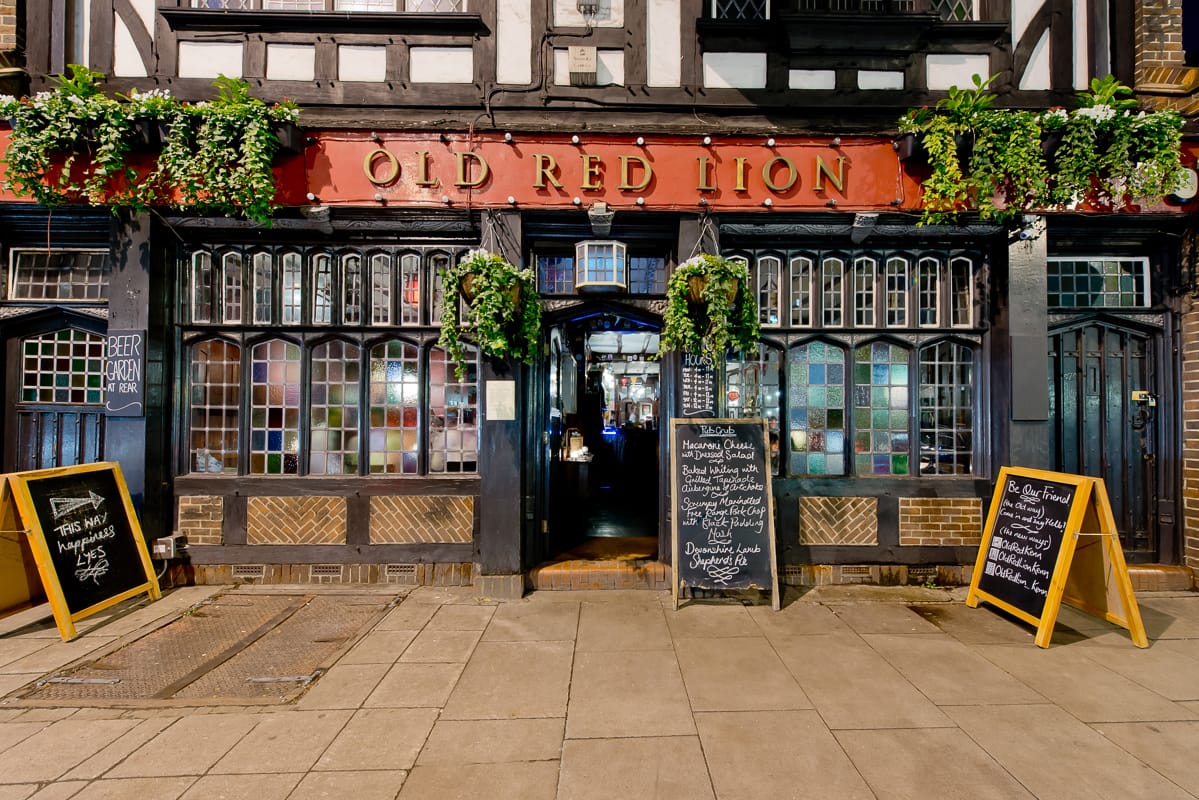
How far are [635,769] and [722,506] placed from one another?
2.91 metres

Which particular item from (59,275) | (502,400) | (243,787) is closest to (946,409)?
(502,400)

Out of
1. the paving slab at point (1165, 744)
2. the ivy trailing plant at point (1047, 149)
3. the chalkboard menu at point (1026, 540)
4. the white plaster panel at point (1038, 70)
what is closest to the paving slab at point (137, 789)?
the paving slab at point (1165, 744)

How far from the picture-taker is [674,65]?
593 cm

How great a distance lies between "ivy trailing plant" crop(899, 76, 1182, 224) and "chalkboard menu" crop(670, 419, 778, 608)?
129 inches

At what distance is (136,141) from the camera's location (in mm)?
5426

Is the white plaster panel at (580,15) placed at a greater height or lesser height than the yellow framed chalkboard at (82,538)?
greater

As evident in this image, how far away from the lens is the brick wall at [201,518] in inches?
238

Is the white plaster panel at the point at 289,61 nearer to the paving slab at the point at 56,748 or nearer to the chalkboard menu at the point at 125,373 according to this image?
the chalkboard menu at the point at 125,373

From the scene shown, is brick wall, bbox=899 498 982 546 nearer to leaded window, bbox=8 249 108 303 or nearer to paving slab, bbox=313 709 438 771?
paving slab, bbox=313 709 438 771

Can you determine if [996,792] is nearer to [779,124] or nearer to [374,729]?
[374,729]

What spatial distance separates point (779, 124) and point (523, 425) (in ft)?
14.7

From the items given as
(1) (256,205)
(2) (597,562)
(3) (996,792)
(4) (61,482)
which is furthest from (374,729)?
(1) (256,205)

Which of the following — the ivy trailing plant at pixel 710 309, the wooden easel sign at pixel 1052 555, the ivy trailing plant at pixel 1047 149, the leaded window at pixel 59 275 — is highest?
the ivy trailing plant at pixel 1047 149

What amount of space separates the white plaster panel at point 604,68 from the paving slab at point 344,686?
20.0 feet
